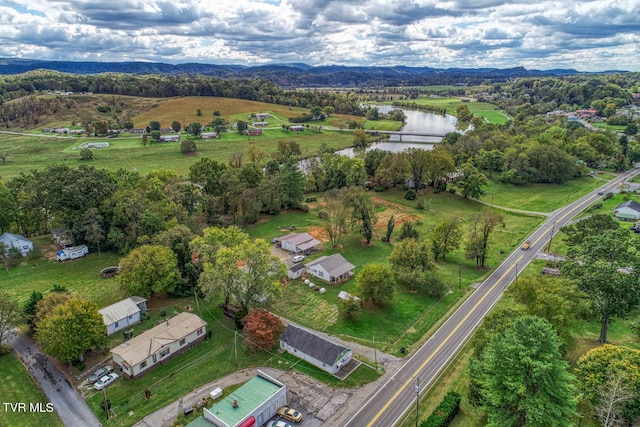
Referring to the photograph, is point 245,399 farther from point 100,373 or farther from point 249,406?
point 100,373

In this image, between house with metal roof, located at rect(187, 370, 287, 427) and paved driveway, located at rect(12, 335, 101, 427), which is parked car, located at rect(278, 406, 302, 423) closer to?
house with metal roof, located at rect(187, 370, 287, 427)

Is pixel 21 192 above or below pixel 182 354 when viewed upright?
above

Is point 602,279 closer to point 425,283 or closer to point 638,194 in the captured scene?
point 425,283

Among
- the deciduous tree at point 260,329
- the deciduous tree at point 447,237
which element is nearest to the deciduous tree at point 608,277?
the deciduous tree at point 447,237

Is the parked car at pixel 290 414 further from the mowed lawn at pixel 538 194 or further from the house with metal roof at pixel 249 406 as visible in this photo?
the mowed lawn at pixel 538 194

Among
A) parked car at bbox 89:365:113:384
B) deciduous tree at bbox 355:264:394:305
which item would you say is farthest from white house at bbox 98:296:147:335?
deciduous tree at bbox 355:264:394:305

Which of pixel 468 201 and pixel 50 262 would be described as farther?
pixel 468 201

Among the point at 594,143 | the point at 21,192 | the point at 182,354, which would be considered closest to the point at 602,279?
the point at 182,354

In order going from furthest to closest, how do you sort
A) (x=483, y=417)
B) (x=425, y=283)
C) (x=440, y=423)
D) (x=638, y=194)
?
1. (x=638, y=194)
2. (x=425, y=283)
3. (x=483, y=417)
4. (x=440, y=423)
